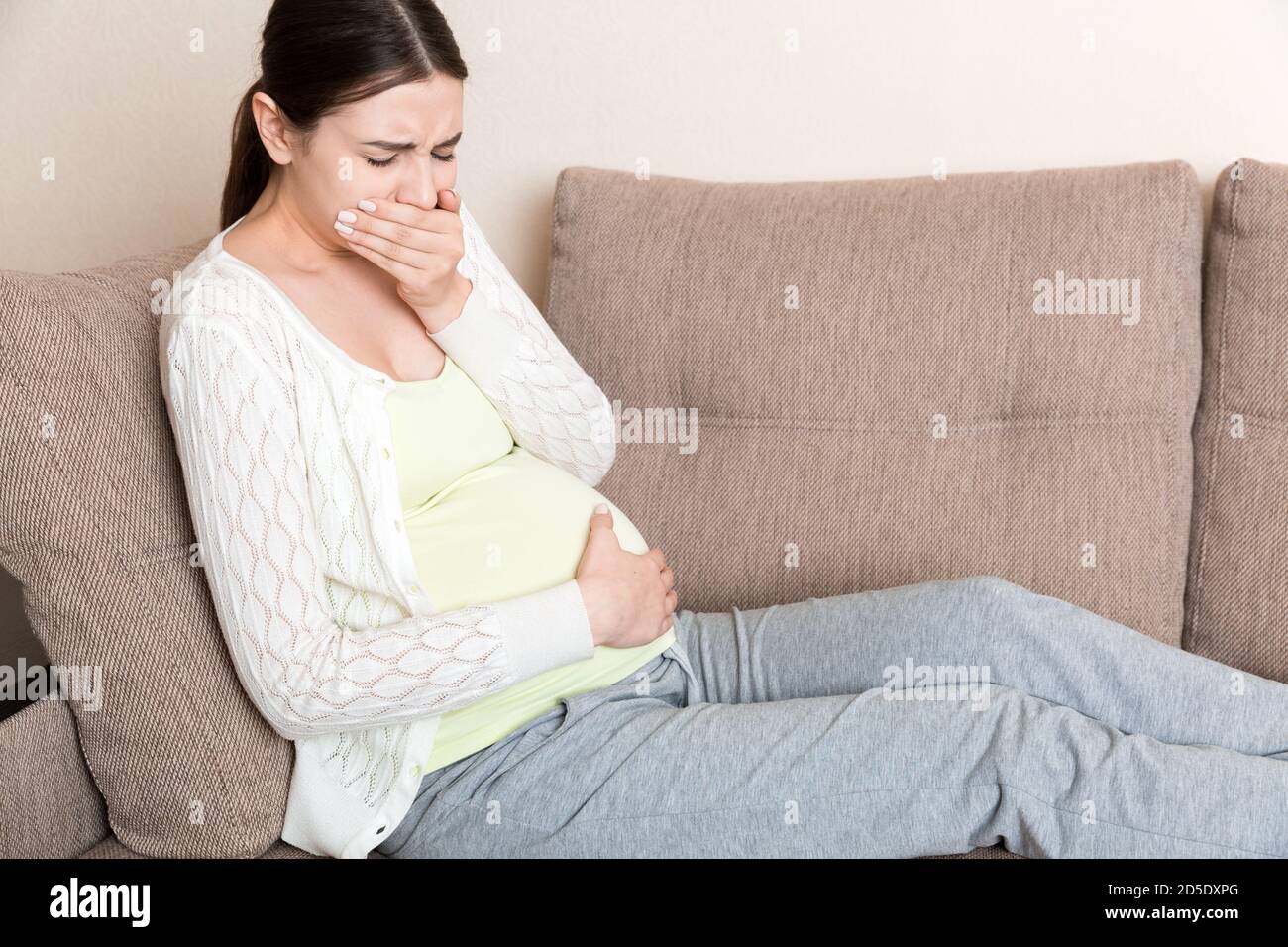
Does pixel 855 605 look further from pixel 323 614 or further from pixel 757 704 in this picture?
pixel 323 614

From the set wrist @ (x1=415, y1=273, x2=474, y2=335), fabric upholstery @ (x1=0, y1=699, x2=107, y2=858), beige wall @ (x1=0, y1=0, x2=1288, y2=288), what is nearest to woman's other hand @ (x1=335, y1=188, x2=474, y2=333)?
wrist @ (x1=415, y1=273, x2=474, y2=335)

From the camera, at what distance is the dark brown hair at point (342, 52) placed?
1183 mm

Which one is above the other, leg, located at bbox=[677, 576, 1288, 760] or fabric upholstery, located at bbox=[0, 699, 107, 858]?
leg, located at bbox=[677, 576, 1288, 760]

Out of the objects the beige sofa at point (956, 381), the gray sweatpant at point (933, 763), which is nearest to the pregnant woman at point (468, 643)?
the gray sweatpant at point (933, 763)

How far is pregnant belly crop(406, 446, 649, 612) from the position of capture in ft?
4.15

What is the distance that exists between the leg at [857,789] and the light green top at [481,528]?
5 cm

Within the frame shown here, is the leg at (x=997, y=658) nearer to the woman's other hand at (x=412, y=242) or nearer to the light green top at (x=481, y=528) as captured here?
the light green top at (x=481, y=528)

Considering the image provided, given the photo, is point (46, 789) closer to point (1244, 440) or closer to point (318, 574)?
point (318, 574)

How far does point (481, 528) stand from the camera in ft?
4.26

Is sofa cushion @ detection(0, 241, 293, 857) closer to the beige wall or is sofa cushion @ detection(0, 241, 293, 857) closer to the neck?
the neck

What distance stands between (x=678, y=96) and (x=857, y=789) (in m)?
1.10

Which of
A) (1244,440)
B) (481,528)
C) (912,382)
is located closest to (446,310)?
(481,528)

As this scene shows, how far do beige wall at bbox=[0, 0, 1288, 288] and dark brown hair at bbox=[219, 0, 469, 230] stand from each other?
2.17ft
